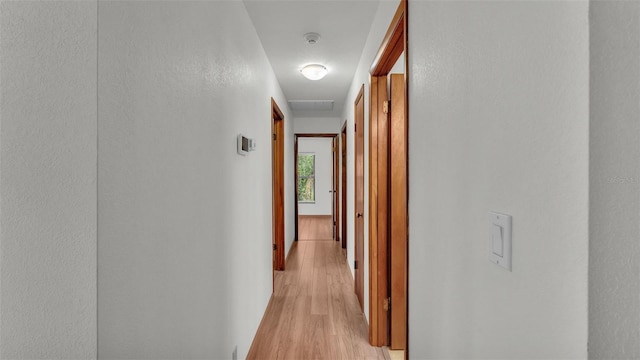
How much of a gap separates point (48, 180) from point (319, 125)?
560 centimetres

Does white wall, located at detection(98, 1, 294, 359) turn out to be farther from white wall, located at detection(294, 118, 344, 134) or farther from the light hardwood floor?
white wall, located at detection(294, 118, 344, 134)

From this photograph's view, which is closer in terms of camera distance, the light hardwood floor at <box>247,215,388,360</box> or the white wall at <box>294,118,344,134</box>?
the light hardwood floor at <box>247,215,388,360</box>

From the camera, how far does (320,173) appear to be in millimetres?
10008

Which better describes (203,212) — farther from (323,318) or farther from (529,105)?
(323,318)

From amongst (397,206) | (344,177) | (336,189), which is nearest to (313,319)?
(397,206)

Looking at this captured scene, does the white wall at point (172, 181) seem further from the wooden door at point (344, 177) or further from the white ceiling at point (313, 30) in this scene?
the wooden door at point (344, 177)

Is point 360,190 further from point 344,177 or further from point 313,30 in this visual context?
point 344,177

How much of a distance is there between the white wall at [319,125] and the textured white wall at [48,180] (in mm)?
5444

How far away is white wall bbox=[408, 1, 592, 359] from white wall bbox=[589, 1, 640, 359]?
22mm

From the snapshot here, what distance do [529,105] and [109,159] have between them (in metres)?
0.97

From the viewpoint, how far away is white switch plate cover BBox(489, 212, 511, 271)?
732mm

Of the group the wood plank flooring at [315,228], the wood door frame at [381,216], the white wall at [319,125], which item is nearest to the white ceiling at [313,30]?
the wood door frame at [381,216]

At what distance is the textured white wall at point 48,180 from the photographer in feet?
2.59

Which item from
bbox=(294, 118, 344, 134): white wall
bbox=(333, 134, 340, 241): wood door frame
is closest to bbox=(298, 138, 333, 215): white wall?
bbox=(333, 134, 340, 241): wood door frame
